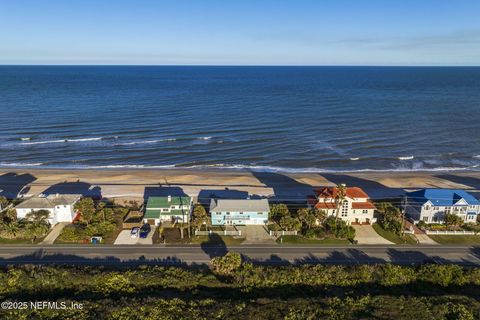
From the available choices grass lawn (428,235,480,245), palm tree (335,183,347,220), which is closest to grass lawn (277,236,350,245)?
palm tree (335,183,347,220)

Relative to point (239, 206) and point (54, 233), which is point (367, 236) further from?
point (54, 233)

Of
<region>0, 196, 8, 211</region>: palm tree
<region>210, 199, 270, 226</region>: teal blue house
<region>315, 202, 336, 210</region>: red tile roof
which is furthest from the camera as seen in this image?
<region>0, 196, 8, 211</region>: palm tree

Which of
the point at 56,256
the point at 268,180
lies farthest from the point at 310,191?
the point at 56,256

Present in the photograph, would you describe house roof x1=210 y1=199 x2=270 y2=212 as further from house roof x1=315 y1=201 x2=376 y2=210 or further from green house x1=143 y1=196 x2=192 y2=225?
house roof x1=315 y1=201 x2=376 y2=210

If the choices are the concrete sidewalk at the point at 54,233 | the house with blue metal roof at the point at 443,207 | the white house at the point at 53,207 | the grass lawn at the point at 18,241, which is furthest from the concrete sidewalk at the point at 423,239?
the grass lawn at the point at 18,241

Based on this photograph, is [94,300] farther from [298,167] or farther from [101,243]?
[298,167]

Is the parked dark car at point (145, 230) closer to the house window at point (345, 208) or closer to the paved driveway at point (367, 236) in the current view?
the house window at point (345, 208)
